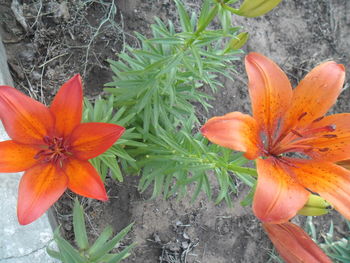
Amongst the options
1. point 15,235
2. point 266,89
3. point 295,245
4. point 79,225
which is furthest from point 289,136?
point 15,235

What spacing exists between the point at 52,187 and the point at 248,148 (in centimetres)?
74

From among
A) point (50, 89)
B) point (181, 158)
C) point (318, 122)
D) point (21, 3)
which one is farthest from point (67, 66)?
point (318, 122)

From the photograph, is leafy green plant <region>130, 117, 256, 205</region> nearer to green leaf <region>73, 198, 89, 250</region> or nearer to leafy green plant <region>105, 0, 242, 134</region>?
leafy green plant <region>105, 0, 242, 134</region>

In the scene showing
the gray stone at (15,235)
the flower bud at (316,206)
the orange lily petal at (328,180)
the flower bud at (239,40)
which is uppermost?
the flower bud at (239,40)

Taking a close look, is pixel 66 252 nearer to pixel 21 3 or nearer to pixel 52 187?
pixel 52 187

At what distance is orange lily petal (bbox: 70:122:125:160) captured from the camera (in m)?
1.49

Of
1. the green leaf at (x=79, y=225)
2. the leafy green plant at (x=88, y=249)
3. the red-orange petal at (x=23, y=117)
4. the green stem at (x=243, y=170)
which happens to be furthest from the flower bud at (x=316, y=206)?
the red-orange petal at (x=23, y=117)

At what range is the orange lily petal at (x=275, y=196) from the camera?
4.08 feet

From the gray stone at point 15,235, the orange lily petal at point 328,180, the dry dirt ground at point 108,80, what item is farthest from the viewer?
the dry dirt ground at point 108,80

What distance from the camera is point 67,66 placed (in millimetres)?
2711

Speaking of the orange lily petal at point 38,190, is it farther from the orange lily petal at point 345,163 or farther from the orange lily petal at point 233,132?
the orange lily petal at point 345,163

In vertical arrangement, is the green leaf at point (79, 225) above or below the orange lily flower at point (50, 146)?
below

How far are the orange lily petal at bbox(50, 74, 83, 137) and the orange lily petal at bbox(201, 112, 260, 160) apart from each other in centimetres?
52

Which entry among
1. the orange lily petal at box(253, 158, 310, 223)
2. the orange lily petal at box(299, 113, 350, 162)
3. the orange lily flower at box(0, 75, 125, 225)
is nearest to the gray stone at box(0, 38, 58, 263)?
the orange lily flower at box(0, 75, 125, 225)
